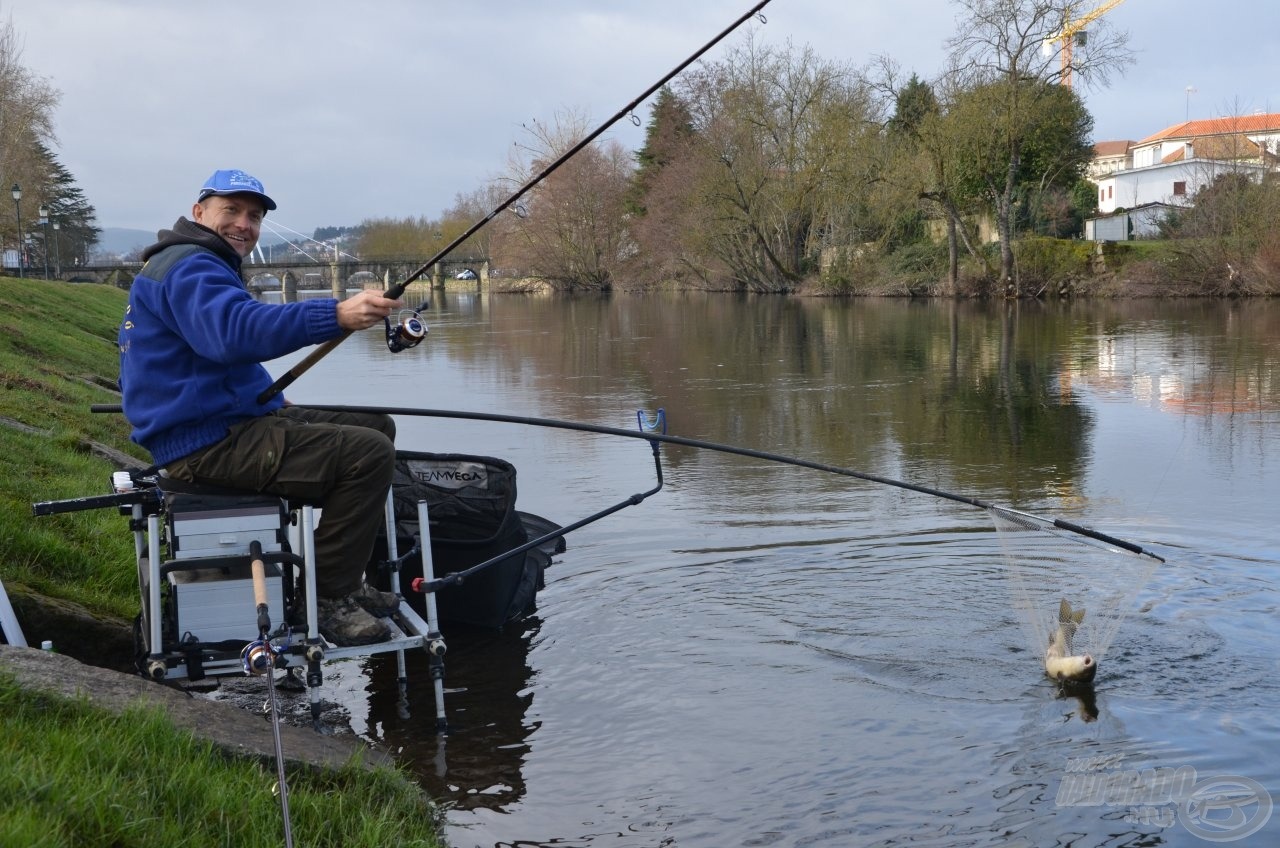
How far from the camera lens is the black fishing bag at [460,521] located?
689 centimetres

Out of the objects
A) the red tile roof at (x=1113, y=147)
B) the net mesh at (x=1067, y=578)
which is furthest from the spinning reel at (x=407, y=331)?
the red tile roof at (x=1113, y=147)

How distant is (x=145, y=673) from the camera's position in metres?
5.00

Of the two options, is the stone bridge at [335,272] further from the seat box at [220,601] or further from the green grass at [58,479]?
the seat box at [220,601]

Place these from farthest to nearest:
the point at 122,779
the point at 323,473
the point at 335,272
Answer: the point at 335,272, the point at 323,473, the point at 122,779

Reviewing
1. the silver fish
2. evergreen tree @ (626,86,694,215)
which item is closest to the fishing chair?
the silver fish

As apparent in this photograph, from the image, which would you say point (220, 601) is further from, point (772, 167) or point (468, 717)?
point (772, 167)

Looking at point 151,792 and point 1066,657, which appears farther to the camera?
point 1066,657

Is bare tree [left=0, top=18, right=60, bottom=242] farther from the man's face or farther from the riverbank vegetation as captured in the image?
the man's face

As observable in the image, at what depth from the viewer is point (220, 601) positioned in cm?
498

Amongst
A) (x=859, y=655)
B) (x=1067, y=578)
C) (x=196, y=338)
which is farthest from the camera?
(x=1067, y=578)

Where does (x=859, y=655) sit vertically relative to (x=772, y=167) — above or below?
below

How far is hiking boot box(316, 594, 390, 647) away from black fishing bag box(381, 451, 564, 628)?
1.43m

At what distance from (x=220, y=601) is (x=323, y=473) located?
62 centimetres

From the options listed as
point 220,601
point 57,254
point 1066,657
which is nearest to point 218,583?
point 220,601
